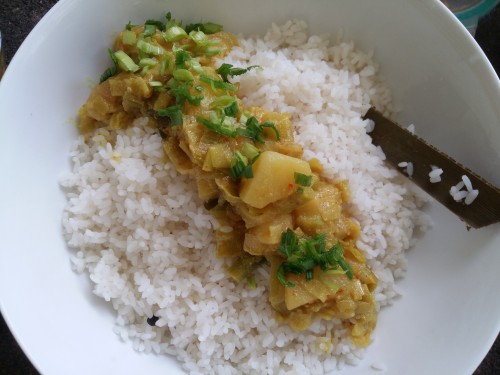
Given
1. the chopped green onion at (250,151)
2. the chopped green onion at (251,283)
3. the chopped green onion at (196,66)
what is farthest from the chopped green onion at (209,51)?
the chopped green onion at (251,283)

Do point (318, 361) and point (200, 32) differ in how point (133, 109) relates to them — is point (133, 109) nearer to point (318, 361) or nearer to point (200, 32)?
point (200, 32)

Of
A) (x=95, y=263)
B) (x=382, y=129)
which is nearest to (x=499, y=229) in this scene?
(x=382, y=129)

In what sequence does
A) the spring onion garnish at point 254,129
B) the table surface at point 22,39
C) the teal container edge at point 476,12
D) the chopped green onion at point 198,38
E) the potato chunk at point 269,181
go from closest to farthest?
the potato chunk at point 269,181 → the spring onion garnish at point 254,129 → the chopped green onion at point 198,38 → the table surface at point 22,39 → the teal container edge at point 476,12

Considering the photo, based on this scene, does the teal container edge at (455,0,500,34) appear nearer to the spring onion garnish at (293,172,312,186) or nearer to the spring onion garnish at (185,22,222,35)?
the spring onion garnish at (185,22,222,35)

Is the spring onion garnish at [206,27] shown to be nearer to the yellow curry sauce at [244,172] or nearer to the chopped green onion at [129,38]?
the yellow curry sauce at [244,172]

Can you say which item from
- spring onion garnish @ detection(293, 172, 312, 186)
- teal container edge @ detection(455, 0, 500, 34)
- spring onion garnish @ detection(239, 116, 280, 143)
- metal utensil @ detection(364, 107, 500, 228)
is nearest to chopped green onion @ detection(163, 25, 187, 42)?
spring onion garnish @ detection(239, 116, 280, 143)

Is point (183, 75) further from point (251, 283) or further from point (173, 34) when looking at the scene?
point (251, 283)
